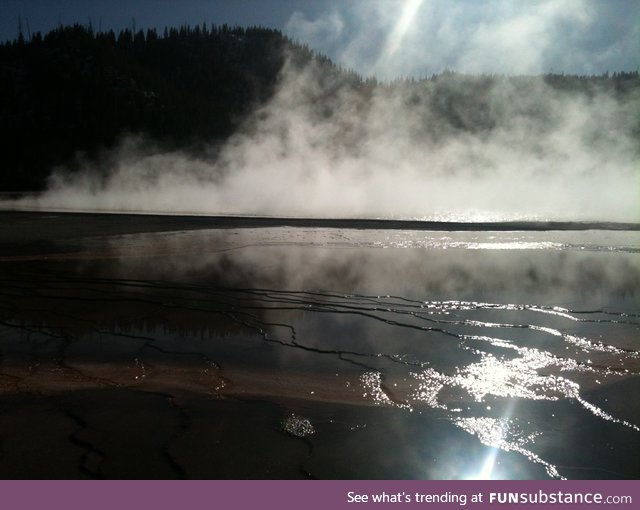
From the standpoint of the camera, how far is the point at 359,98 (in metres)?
71.2

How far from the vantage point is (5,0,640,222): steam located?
2727cm

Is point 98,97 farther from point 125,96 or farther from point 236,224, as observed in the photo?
point 236,224

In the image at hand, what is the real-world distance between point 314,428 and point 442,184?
1246 inches

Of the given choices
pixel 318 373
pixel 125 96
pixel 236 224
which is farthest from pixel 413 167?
pixel 125 96

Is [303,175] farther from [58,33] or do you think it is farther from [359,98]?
[58,33]

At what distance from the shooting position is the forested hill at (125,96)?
63.5 metres

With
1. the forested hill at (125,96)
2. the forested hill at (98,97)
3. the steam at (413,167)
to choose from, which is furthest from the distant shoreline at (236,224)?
the forested hill at (98,97)

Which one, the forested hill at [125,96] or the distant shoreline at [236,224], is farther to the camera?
the forested hill at [125,96]

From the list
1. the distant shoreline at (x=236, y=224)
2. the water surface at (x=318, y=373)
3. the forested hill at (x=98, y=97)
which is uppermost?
the forested hill at (x=98, y=97)

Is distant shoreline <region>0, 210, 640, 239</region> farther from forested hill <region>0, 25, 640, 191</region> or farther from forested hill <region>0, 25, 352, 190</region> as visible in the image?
forested hill <region>0, 25, 352, 190</region>

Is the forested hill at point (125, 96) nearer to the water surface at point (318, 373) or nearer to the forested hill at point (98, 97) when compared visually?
the forested hill at point (98, 97)

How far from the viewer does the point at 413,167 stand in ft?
127

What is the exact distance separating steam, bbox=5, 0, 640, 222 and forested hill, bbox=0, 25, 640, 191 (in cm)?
252

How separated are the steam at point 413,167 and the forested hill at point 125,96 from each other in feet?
8.28
